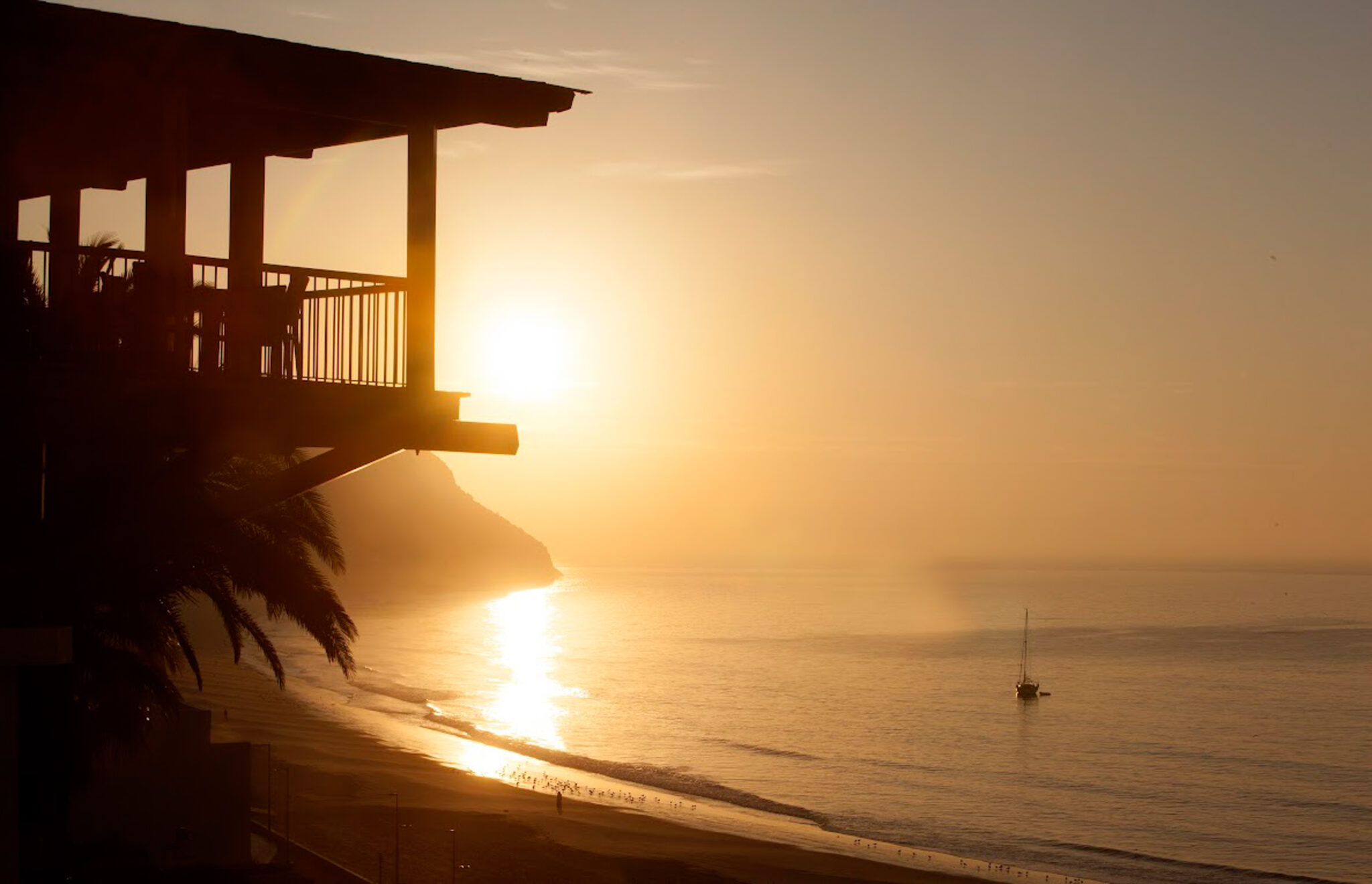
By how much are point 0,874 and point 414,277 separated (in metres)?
5.79

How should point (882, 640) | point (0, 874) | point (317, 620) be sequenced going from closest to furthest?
point (0, 874), point (317, 620), point (882, 640)

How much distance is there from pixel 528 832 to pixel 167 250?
97.1 ft

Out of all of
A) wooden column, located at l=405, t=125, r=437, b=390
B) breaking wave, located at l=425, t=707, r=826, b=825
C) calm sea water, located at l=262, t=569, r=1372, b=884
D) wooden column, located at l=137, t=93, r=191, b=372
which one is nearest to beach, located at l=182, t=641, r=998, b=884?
calm sea water, located at l=262, t=569, r=1372, b=884

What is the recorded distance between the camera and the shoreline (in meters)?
32.9

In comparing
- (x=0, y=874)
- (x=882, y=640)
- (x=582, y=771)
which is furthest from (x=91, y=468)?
(x=882, y=640)

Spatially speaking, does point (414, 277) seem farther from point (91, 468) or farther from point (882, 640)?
point (882, 640)

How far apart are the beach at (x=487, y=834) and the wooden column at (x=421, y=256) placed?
50.5ft

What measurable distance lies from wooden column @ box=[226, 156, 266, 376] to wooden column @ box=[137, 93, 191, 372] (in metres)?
0.58

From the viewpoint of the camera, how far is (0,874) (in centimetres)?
819

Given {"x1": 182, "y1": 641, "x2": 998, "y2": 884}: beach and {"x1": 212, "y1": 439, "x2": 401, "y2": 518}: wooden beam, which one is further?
{"x1": 182, "y1": 641, "x2": 998, "y2": 884}: beach

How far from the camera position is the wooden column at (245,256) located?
462 inches

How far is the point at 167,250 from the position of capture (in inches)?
437

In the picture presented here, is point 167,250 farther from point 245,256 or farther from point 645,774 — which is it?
point 645,774

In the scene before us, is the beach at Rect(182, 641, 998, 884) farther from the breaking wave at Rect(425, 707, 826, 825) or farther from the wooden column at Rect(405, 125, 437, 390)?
the wooden column at Rect(405, 125, 437, 390)
